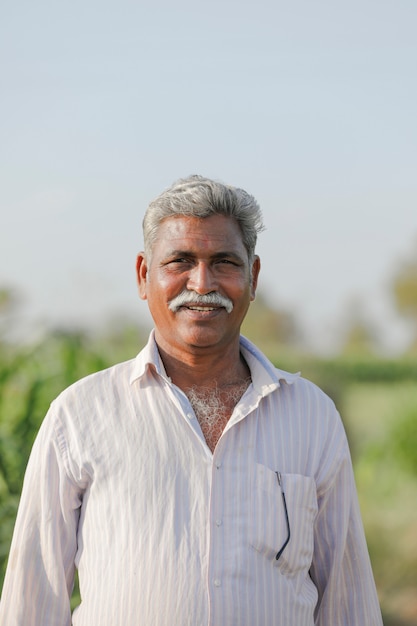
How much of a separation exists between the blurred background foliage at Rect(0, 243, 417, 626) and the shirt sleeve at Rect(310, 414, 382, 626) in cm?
139

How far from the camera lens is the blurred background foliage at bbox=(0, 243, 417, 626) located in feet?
10.7

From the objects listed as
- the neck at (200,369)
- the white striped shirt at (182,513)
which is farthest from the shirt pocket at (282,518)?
the neck at (200,369)

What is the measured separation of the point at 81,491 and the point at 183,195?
62cm

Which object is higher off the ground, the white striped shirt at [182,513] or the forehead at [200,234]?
the forehead at [200,234]

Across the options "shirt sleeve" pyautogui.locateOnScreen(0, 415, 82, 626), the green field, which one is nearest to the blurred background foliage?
the green field

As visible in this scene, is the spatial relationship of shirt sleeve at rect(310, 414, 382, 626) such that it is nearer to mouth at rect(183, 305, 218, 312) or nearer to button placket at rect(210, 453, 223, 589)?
button placket at rect(210, 453, 223, 589)

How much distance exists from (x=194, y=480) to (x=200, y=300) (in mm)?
349

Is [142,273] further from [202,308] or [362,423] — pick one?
[362,423]

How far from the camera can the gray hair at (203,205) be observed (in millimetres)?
1781

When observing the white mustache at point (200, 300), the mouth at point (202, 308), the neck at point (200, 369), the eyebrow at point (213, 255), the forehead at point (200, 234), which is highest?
the forehead at point (200, 234)

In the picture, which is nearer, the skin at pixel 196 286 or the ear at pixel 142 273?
the skin at pixel 196 286

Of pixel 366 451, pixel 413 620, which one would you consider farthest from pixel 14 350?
pixel 366 451

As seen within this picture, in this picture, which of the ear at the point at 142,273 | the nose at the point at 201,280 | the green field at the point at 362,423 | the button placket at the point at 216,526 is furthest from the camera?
the green field at the point at 362,423

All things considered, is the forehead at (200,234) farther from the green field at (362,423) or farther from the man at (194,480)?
the green field at (362,423)
